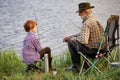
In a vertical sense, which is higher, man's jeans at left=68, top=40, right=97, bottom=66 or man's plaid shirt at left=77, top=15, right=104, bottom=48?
man's plaid shirt at left=77, top=15, right=104, bottom=48

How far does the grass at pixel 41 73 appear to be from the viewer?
606cm

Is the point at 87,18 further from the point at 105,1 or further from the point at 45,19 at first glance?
the point at 105,1

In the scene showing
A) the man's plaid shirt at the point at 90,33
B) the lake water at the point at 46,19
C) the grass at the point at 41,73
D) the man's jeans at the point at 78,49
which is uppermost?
the man's plaid shirt at the point at 90,33

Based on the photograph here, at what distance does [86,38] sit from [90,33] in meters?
0.14

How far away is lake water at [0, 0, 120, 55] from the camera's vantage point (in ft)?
46.2

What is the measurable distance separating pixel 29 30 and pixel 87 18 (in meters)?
0.92

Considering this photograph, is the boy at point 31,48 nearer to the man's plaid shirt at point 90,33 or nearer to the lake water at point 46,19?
the man's plaid shirt at point 90,33

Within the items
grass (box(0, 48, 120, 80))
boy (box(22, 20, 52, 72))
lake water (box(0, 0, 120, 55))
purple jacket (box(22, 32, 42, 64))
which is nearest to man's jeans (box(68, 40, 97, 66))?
grass (box(0, 48, 120, 80))

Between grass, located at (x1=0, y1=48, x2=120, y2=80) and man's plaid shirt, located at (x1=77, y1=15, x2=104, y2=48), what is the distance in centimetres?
42

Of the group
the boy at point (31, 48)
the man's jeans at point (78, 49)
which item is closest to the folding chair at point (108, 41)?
the man's jeans at point (78, 49)

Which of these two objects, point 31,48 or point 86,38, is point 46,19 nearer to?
point 31,48

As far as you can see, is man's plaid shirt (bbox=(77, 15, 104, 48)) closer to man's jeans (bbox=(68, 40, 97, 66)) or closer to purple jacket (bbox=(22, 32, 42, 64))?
man's jeans (bbox=(68, 40, 97, 66))

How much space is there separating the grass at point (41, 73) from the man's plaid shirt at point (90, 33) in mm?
423

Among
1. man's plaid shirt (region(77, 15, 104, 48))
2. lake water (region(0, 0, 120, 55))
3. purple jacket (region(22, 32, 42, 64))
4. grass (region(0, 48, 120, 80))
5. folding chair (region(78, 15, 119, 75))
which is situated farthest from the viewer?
lake water (region(0, 0, 120, 55))
